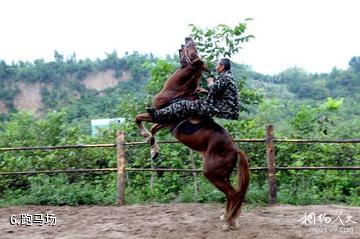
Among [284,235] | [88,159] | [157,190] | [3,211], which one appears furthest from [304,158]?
[3,211]

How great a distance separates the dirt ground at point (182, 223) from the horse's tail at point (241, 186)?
0.75 ft

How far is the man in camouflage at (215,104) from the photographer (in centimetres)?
511

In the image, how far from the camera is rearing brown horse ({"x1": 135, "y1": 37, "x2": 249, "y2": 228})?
5.11 m

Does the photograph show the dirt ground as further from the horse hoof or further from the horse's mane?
the horse's mane

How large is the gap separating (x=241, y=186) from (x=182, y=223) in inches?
35.6

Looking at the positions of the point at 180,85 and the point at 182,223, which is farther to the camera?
the point at 182,223

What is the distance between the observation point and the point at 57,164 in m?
8.35

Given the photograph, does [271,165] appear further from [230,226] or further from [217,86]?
[217,86]

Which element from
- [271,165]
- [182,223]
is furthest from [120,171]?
[271,165]

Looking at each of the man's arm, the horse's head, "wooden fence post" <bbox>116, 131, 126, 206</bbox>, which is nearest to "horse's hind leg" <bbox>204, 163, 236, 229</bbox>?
the man's arm

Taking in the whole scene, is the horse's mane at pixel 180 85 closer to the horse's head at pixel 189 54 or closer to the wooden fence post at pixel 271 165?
the horse's head at pixel 189 54

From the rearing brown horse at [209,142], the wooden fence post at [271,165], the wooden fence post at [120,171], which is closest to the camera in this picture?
the rearing brown horse at [209,142]

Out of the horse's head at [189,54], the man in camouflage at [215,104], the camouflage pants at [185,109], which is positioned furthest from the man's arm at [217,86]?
the horse's head at [189,54]

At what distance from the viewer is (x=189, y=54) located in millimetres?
5133
